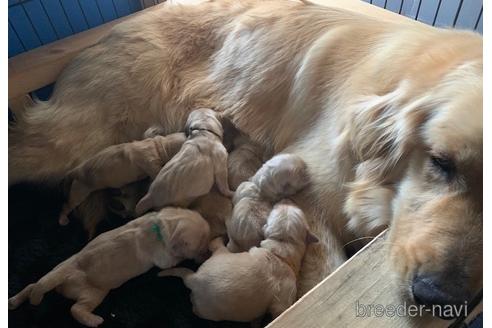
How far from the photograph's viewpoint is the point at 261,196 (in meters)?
1.43

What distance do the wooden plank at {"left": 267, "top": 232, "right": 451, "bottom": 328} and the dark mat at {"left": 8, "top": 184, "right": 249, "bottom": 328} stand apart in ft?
1.52

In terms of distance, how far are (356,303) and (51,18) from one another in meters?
1.77

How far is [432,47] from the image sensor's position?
4.04 ft

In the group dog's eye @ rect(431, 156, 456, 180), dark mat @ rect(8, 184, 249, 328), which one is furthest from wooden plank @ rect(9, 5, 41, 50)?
dog's eye @ rect(431, 156, 456, 180)

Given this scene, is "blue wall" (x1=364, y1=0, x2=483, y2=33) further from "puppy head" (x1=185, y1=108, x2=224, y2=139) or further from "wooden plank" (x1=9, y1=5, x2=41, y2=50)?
"wooden plank" (x1=9, y1=5, x2=41, y2=50)

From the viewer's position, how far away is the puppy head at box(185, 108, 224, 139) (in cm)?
158

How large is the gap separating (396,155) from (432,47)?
358mm

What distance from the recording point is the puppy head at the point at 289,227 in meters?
1.27

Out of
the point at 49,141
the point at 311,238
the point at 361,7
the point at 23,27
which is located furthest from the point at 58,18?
the point at 311,238

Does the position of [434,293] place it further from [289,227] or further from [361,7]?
[361,7]

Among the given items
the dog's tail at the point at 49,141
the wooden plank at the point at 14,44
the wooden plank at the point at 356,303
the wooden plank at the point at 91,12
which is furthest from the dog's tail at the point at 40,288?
the wooden plank at the point at 91,12

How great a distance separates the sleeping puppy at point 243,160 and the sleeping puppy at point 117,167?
23cm

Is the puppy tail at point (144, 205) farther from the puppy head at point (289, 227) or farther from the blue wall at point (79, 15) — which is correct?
the blue wall at point (79, 15)

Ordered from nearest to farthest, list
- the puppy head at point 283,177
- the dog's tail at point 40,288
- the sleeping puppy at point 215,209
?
the dog's tail at point 40,288 < the puppy head at point 283,177 < the sleeping puppy at point 215,209
